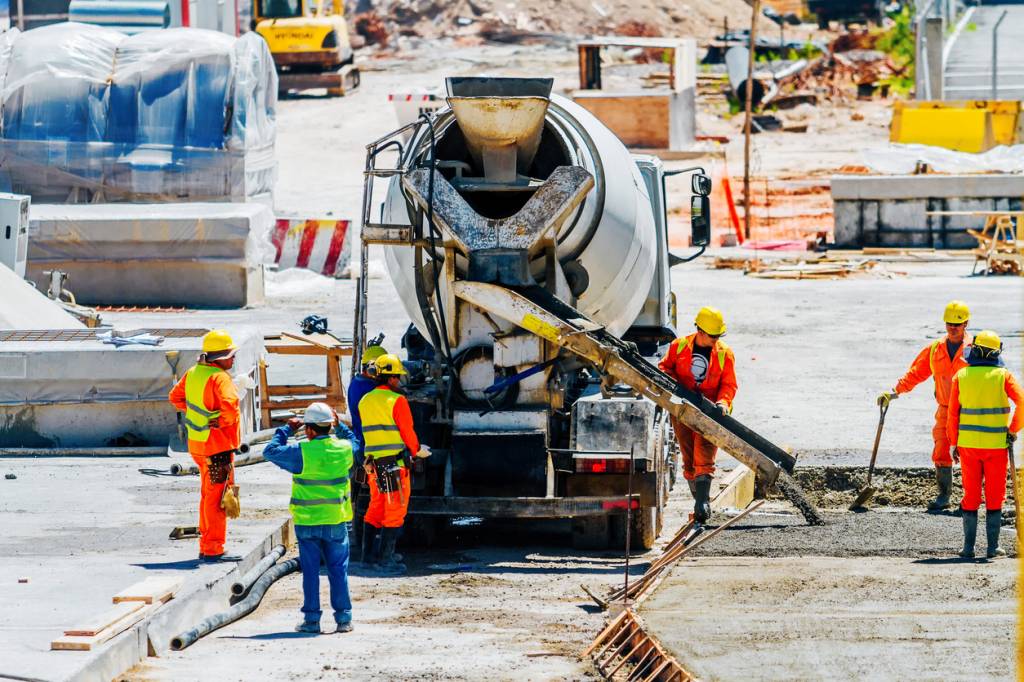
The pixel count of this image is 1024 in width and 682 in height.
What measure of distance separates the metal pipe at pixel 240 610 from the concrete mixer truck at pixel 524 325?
968mm

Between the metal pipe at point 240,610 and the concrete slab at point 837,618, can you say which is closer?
the concrete slab at point 837,618

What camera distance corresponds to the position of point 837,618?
906 cm

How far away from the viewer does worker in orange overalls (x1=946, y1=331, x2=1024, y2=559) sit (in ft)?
36.1

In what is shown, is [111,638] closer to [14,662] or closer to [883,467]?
[14,662]

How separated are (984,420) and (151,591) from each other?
17.9ft

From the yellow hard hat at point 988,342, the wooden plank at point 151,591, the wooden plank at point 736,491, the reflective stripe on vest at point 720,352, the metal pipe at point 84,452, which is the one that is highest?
the yellow hard hat at point 988,342

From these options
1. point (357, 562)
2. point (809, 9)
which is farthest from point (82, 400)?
point (809, 9)

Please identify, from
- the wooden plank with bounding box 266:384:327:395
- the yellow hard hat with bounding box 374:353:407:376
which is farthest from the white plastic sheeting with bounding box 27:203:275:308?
the yellow hard hat with bounding box 374:353:407:376

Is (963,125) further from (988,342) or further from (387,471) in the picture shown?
(387,471)

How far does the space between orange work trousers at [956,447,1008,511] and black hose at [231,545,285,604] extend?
4.55 metres

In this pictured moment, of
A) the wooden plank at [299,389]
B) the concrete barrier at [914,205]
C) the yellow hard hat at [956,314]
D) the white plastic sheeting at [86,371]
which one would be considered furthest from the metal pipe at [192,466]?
the concrete barrier at [914,205]

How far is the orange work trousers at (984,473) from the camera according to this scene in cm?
1090

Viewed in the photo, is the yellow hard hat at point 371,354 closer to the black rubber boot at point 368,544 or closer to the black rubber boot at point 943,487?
the black rubber boot at point 368,544

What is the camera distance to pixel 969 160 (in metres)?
30.8
